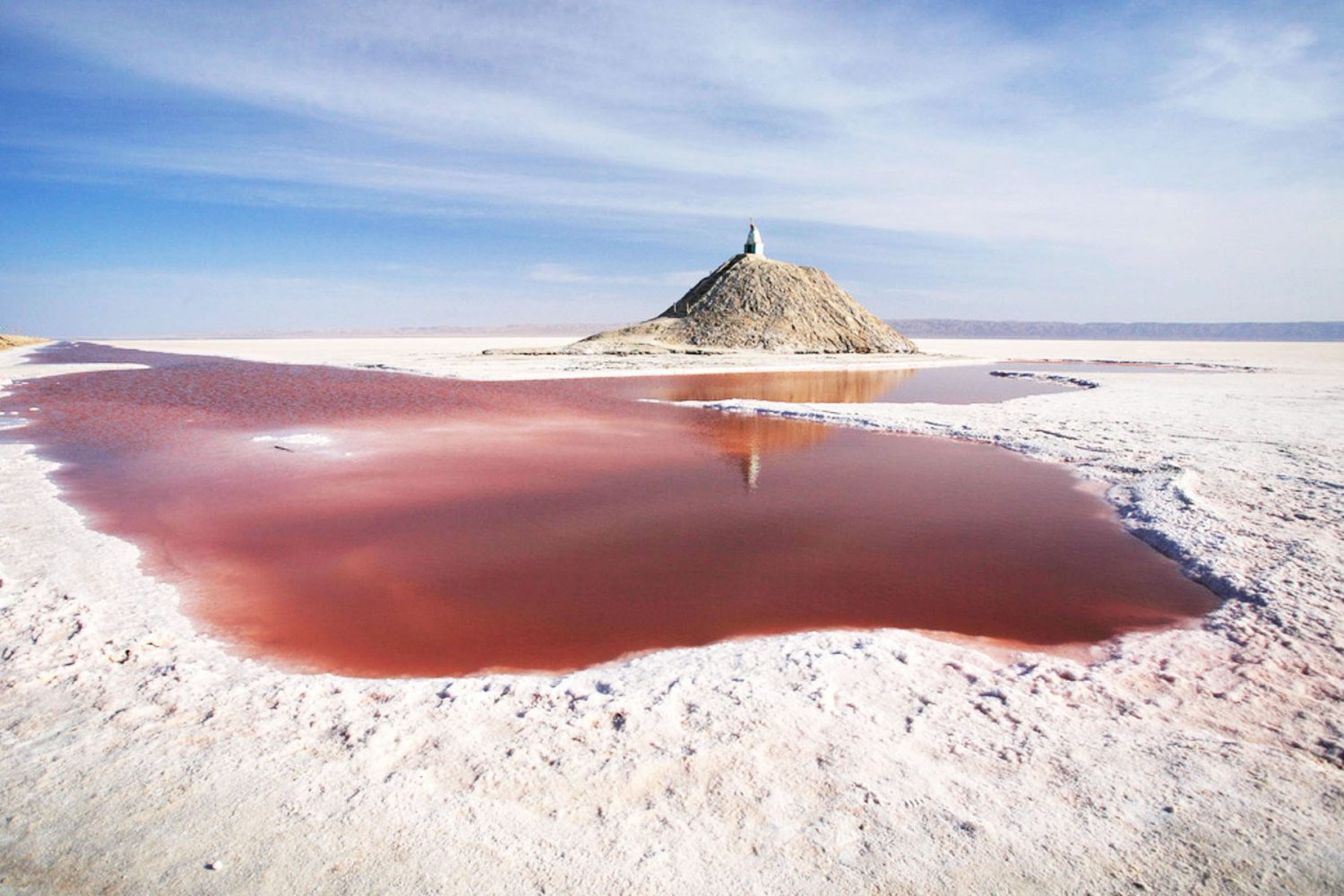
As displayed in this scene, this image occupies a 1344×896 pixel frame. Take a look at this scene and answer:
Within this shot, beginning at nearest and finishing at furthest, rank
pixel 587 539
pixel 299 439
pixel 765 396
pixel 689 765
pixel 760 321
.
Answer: pixel 689 765 < pixel 587 539 < pixel 299 439 < pixel 765 396 < pixel 760 321

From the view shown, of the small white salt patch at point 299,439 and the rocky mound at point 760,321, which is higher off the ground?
the rocky mound at point 760,321

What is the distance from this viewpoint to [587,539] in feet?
26.3

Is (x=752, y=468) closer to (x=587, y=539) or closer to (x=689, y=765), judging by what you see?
(x=587, y=539)

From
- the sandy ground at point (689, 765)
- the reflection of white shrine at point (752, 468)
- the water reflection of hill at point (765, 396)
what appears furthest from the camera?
the water reflection of hill at point (765, 396)

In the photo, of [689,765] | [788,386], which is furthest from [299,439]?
[788,386]

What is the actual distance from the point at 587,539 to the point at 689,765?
A: 4378 millimetres

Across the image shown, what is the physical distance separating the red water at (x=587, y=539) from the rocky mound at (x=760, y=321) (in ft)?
120

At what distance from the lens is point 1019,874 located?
10.2 feet

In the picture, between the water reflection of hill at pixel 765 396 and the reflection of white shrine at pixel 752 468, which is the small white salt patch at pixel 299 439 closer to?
the water reflection of hill at pixel 765 396

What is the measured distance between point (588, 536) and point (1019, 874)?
5.66 m

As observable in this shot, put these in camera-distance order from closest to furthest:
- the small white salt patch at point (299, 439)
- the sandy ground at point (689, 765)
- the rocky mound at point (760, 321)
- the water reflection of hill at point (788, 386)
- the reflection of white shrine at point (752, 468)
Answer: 1. the sandy ground at point (689, 765)
2. the reflection of white shrine at point (752, 468)
3. the small white salt patch at point (299, 439)
4. the water reflection of hill at point (788, 386)
5. the rocky mound at point (760, 321)

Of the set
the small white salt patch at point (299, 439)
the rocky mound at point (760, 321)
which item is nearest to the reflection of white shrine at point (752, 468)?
the small white salt patch at point (299, 439)

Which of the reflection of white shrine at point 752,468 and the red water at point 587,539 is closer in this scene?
the red water at point 587,539

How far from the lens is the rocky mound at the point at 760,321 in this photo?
55.3m
